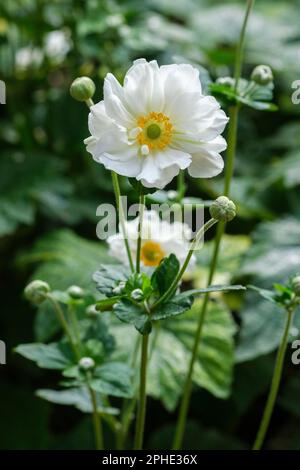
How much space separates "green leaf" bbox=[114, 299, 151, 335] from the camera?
2.19 feet

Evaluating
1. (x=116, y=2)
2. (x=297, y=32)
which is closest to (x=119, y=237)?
(x=116, y=2)

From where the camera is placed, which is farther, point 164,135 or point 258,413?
point 258,413

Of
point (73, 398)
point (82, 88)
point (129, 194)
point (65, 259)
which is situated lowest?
point (73, 398)

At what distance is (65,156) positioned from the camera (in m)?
1.57

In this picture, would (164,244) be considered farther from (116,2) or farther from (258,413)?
(116,2)

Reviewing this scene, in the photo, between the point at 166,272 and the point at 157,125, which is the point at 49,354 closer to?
the point at 166,272

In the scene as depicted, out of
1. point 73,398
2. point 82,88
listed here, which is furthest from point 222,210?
point 73,398

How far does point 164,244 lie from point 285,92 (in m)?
0.95

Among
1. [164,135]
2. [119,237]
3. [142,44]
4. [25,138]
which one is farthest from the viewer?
[25,138]

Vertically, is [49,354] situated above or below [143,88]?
below

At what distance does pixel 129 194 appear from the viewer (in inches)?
37.4

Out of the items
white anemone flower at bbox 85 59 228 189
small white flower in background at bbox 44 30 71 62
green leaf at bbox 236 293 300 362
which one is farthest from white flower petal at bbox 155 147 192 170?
small white flower in background at bbox 44 30 71 62

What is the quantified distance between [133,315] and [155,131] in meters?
0.17

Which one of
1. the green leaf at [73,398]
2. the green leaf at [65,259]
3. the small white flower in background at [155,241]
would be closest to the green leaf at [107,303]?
the small white flower in background at [155,241]
